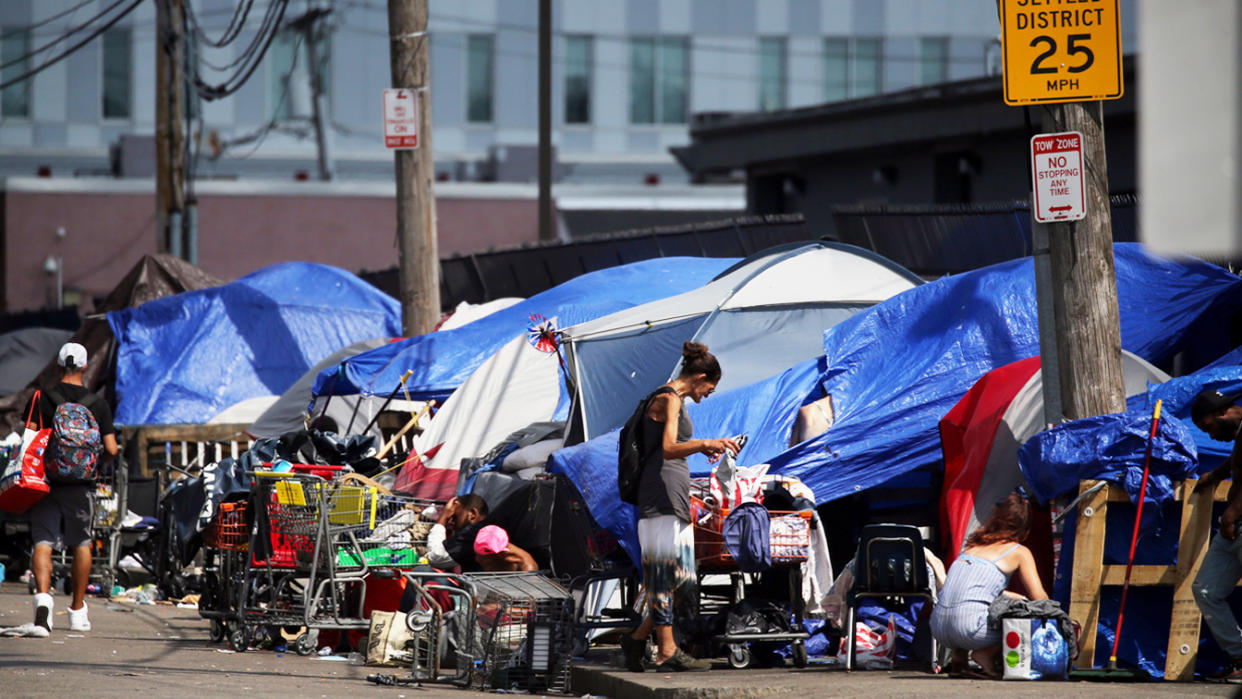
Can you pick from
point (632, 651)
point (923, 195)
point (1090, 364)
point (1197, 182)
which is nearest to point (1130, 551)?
point (1090, 364)

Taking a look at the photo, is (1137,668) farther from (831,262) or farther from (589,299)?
(589,299)

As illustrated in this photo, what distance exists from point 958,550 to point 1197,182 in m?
6.72

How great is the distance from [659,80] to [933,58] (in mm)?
8092

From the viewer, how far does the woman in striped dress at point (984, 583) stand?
780 cm

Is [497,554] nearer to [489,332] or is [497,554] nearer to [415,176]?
[415,176]

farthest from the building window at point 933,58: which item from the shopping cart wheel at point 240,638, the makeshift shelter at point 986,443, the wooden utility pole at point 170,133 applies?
the shopping cart wheel at point 240,638

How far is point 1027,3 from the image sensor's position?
7.72m

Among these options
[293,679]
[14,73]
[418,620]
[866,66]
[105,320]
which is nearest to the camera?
[293,679]

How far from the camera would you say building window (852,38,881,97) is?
44.7m

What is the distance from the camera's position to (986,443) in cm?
896

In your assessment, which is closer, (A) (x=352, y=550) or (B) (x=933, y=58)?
(A) (x=352, y=550)

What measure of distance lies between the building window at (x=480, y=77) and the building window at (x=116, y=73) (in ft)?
31.2

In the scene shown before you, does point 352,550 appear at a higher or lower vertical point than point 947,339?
lower

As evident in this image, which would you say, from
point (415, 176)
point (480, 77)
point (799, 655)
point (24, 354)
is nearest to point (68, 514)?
point (415, 176)
